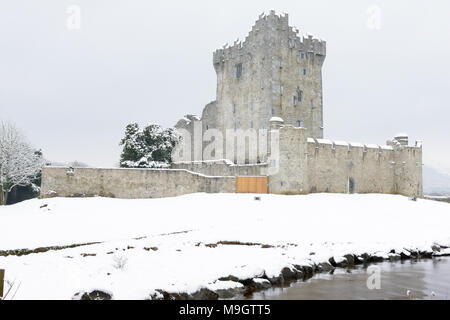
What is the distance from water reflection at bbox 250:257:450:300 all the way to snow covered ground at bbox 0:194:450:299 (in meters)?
1.07

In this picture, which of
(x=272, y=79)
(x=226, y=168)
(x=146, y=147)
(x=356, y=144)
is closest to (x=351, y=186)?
(x=356, y=144)

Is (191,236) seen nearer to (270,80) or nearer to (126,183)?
(126,183)

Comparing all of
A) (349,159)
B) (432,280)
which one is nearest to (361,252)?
(432,280)

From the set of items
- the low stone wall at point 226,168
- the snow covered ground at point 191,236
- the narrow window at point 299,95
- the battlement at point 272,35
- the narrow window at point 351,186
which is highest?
the battlement at point 272,35

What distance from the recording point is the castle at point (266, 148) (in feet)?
98.1

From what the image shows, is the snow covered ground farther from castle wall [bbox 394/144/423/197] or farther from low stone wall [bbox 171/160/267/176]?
castle wall [bbox 394/144/423/197]

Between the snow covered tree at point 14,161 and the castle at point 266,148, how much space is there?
27.5 ft

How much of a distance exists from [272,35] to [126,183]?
22497 mm

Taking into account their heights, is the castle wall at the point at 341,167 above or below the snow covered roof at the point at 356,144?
below

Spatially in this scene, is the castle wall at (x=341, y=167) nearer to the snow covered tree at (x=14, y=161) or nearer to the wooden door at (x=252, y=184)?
the wooden door at (x=252, y=184)

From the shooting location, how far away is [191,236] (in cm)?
1852

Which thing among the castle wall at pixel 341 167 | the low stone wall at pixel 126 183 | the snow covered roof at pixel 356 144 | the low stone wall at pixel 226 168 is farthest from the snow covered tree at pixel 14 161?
the snow covered roof at pixel 356 144

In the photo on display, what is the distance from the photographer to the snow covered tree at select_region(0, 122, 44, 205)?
34844mm

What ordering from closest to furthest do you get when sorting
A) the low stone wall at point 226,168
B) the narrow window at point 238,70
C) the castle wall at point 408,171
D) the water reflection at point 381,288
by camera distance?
1. the water reflection at point 381,288
2. the low stone wall at point 226,168
3. the castle wall at point 408,171
4. the narrow window at point 238,70
